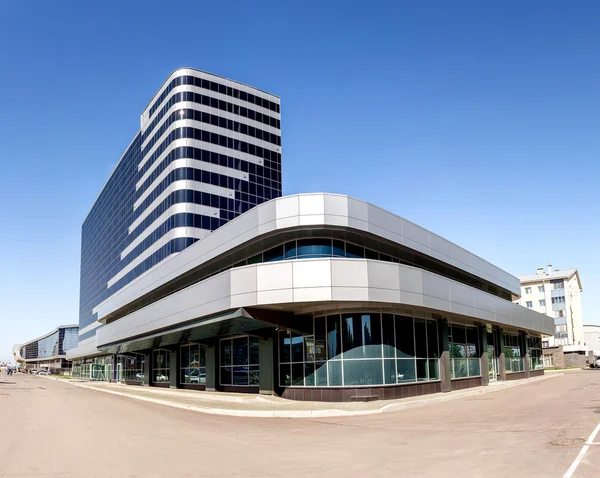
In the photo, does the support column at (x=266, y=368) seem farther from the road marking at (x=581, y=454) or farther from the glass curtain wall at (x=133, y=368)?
the glass curtain wall at (x=133, y=368)

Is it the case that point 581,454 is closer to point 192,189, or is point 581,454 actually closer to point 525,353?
point 525,353

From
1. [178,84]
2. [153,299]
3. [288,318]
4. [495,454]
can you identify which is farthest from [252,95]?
[495,454]

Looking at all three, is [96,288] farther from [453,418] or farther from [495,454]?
[495,454]

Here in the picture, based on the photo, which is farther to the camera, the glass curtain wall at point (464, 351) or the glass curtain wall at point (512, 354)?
the glass curtain wall at point (512, 354)

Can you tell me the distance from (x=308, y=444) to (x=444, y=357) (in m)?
18.5

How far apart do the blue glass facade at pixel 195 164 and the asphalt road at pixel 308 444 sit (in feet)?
118

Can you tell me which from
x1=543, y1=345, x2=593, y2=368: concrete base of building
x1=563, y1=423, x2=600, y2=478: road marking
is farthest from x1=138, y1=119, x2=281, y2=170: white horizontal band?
x1=543, y1=345, x2=593, y2=368: concrete base of building

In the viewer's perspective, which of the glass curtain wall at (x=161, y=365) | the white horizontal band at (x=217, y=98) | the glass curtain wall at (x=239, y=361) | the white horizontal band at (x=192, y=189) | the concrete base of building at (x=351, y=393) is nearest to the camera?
the concrete base of building at (x=351, y=393)

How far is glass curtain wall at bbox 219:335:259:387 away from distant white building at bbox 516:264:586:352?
83915mm

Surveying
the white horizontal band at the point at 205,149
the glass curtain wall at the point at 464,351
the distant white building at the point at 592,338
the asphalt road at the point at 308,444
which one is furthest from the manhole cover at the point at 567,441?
the distant white building at the point at 592,338

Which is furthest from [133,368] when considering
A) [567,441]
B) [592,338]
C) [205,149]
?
[592,338]

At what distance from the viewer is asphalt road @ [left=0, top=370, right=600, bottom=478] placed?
34.0ft

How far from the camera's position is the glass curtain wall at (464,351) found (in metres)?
32.8

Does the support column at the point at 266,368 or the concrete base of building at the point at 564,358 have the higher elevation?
the support column at the point at 266,368
